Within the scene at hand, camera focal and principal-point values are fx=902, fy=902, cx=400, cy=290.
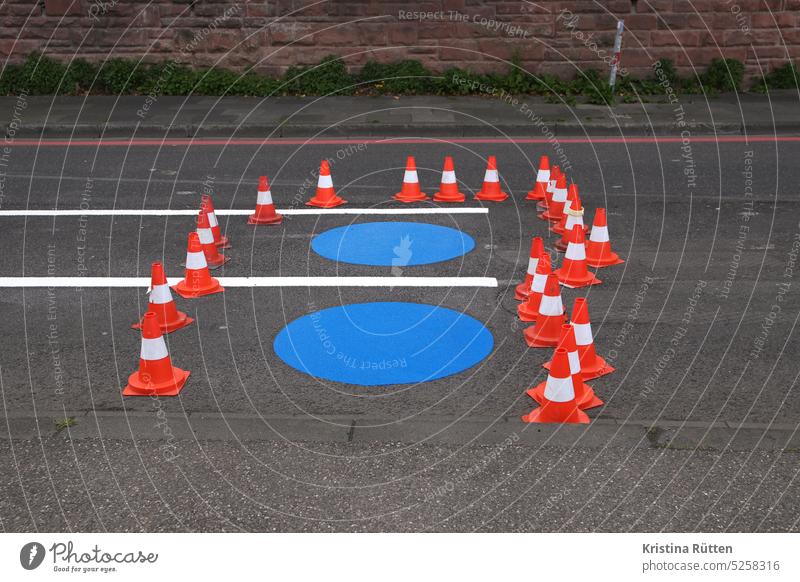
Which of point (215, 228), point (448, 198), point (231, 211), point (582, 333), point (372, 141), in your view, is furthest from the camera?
point (372, 141)

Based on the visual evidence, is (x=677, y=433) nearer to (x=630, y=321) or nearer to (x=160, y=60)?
(x=630, y=321)

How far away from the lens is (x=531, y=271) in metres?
6.58

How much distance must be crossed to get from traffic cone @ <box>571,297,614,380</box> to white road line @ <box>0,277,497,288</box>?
1768 millimetres

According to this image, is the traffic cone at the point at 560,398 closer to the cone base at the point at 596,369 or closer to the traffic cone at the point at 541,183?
the cone base at the point at 596,369

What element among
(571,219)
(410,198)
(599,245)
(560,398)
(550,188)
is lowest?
(410,198)

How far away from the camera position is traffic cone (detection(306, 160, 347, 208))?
9.57 meters

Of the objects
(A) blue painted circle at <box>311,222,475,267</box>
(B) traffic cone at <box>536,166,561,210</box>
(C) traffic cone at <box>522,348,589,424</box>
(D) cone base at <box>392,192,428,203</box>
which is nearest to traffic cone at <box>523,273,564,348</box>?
(C) traffic cone at <box>522,348,589,424</box>

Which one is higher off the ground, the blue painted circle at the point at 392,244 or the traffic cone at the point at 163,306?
the traffic cone at the point at 163,306

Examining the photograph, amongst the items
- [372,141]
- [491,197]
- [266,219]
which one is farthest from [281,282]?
[372,141]

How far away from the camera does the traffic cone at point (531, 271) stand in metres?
6.48

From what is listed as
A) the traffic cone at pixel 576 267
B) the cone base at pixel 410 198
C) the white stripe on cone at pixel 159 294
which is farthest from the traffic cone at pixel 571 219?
the white stripe on cone at pixel 159 294

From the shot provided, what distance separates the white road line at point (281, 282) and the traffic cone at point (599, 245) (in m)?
0.95

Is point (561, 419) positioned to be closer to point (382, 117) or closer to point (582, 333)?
point (582, 333)

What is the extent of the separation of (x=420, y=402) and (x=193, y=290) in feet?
8.29
